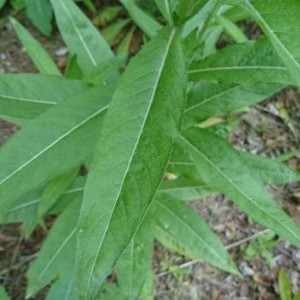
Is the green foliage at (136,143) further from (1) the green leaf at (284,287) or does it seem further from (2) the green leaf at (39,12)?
(2) the green leaf at (39,12)

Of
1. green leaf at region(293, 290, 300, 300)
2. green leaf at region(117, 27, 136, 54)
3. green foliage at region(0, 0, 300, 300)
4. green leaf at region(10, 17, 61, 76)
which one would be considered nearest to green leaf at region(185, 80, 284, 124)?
green foliage at region(0, 0, 300, 300)

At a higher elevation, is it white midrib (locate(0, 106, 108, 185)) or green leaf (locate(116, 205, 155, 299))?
white midrib (locate(0, 106, 108, 185))

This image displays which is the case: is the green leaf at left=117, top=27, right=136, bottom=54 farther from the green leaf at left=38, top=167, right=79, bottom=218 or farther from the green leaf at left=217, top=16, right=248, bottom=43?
the green leaf at left=38, top=167, right=79, bottom=218

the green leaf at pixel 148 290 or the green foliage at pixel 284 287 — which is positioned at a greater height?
the green leaf at pixel 148 290

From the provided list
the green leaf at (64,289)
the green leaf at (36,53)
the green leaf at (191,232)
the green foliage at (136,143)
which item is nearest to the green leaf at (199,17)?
the green foliage at (136,143)

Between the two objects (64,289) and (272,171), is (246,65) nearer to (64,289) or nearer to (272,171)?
(272,171)

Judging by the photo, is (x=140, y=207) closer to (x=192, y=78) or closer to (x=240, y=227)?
(x=192, y=78)

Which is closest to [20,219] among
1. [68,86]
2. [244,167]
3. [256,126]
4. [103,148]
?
[68,86]
